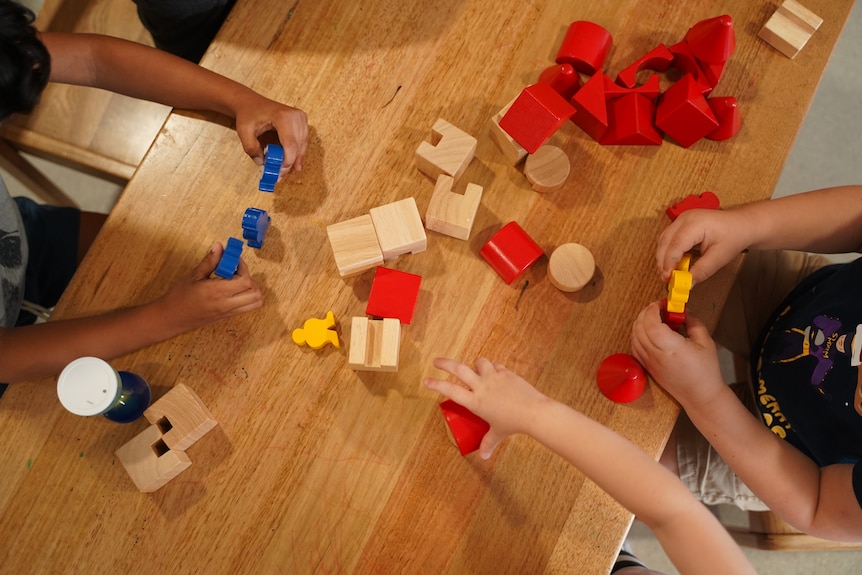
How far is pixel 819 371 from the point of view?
0.75 m

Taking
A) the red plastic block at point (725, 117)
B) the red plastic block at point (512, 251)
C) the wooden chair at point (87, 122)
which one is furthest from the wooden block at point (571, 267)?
the wooden chair at point (87, 122)

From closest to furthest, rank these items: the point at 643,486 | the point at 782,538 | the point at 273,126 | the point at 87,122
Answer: the point at 643,486
the point at 273,126
the point at 782,538
the point at 87,122

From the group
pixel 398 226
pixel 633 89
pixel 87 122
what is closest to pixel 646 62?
pixel 633 89

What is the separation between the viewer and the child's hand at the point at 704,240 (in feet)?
2.20

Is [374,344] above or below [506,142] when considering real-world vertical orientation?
below

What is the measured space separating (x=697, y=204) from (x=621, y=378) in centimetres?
25

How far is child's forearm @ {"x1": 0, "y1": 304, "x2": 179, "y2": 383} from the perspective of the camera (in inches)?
26.0

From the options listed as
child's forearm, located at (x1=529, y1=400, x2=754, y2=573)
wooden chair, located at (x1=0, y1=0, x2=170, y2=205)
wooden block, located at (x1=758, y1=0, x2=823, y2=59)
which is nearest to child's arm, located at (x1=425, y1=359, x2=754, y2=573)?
child's forearm, located at (x1=529, y1=400, x2=754, y2=573)

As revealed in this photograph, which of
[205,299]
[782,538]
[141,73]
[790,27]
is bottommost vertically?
[782,538]

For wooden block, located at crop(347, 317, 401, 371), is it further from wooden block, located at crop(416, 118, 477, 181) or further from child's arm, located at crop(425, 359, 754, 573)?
wooden block, located at crop(416, 118, 477, 181)

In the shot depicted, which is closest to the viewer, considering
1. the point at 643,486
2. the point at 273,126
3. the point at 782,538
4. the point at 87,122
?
the point at 643,486

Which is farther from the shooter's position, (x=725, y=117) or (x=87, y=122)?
(x=87, y=122)

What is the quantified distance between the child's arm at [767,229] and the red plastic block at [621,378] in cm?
13

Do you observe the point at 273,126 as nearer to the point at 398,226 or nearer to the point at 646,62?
the point at 398,226
